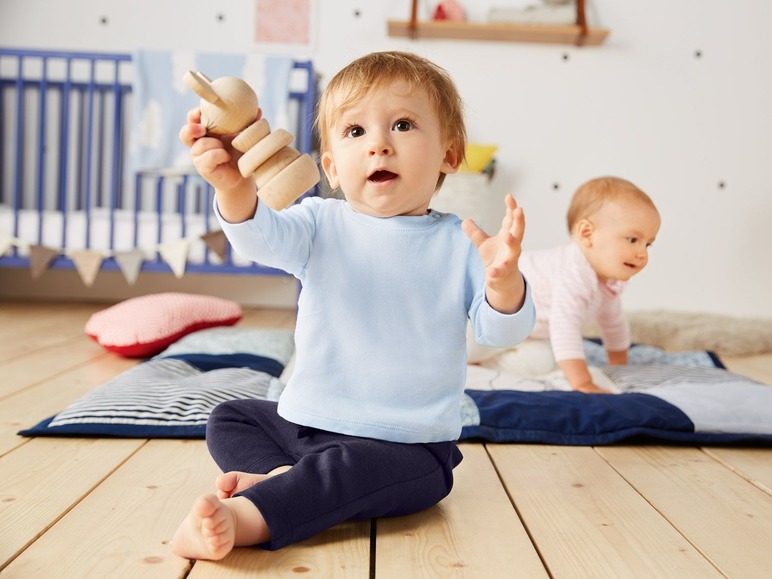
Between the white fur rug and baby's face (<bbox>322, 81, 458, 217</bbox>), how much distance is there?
6.55ft

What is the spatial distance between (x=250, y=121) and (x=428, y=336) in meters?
0.31

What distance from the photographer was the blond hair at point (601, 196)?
181cm

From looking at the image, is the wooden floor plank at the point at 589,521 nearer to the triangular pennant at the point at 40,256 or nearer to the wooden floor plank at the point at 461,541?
the wooden floor plank at the point at 461,541

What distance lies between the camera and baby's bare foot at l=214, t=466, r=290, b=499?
0.87 meters

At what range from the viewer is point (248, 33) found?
11.2 ft

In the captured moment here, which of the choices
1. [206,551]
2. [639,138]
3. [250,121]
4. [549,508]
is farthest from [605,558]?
[639,138]

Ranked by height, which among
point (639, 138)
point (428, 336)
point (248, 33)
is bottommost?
point (428, 336)

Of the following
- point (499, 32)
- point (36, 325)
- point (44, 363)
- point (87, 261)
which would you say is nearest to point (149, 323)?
point (44, 363)

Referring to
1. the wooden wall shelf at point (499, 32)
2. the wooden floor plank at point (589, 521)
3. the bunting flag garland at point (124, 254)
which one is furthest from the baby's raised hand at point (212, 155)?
the wooden wall shelf at point (499, 32)

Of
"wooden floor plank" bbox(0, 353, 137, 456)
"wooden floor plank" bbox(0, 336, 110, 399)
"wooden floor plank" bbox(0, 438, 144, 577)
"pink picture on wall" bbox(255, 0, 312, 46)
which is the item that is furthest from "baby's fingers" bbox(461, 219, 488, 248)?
"pink picture on wall" bbox(255, 0, 312, 46)

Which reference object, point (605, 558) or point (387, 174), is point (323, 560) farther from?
point (387, 174)

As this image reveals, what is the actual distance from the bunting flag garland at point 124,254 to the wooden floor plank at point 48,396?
0.88 meters

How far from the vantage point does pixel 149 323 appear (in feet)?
6.76

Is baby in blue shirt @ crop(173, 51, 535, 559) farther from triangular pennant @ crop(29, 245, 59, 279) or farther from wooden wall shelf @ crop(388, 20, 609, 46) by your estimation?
wooden wall shelf @ crop(388, 20, 609, 46)
